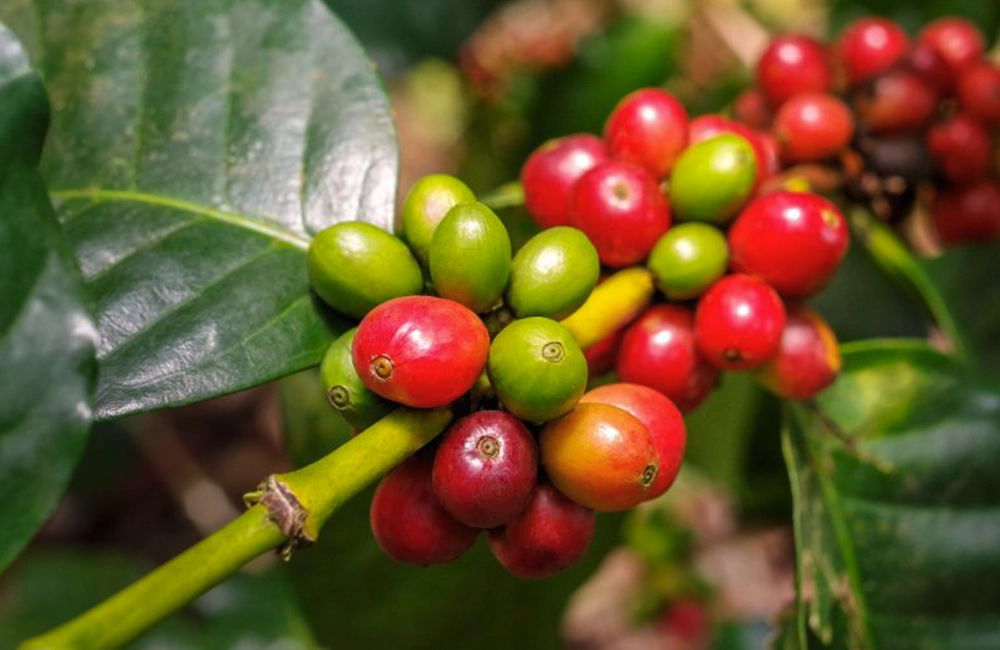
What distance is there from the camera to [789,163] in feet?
5.41

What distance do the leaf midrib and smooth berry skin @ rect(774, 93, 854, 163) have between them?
831 millimetres

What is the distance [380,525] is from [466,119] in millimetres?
2677

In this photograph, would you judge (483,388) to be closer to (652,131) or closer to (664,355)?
(664,355)

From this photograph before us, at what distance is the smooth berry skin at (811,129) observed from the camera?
159 centimetres

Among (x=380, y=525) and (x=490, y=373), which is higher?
(x=490, y=373)

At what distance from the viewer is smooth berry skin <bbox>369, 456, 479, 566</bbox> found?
3.35ft

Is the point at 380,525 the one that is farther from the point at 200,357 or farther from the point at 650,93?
the point at 650,93

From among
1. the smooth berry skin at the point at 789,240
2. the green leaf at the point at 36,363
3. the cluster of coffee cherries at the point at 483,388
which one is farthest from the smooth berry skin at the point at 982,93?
the green leaf at the point at 36,363

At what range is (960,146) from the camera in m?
1.74

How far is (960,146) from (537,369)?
3.91ft

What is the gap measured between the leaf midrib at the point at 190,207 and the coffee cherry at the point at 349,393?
255 millimetres

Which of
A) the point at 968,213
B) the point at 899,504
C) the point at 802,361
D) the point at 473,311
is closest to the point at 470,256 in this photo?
the point at 473,311

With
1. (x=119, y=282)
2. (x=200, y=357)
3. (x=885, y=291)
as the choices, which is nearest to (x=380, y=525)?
(x=200, y=357)

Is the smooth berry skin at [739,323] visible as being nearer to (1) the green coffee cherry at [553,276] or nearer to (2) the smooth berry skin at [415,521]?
(1) the green coffee cherry at [553,276]
